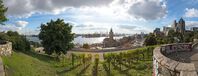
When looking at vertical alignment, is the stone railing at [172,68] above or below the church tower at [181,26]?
below

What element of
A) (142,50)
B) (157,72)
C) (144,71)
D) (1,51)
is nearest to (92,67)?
(144,71)

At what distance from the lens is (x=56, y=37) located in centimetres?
3550

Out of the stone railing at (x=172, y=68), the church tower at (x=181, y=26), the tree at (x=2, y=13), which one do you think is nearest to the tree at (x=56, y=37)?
the tree at (x=2, y=13)

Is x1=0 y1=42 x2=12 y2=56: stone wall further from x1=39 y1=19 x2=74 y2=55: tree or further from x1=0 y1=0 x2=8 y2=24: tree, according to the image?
x1=39 y1=19 x2=74 y2=55: tree

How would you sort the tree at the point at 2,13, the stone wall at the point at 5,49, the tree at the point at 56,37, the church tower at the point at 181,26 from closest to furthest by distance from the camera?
1. the stone wall at the point at 5,49
2. the tree at the point at 2,13
3. the tree at the point at 56,37
4. the church tower at the point at 181,26

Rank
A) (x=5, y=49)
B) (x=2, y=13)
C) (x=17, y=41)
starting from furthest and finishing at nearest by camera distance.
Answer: (x=17, y=41)
(x=2, y=13)
(x=5, y=49)

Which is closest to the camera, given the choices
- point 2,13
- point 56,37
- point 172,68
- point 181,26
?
point 172,68

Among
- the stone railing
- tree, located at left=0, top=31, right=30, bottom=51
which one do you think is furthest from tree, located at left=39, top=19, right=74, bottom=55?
the stone railing

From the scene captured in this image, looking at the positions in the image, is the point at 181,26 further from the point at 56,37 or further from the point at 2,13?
the point at 2,13

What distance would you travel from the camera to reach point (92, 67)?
105 ft

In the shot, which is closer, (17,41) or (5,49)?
(5,49)

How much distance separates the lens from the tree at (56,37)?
35250mm

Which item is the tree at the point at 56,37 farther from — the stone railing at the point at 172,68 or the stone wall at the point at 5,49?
the stone railing at the point at 172,68

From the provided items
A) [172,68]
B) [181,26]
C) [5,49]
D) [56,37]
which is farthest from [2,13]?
[181,26]
